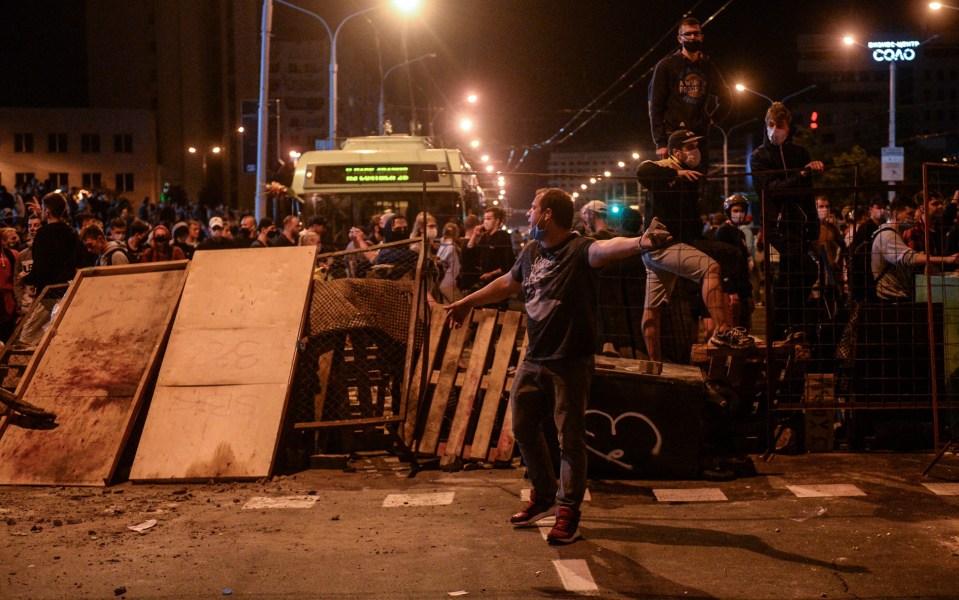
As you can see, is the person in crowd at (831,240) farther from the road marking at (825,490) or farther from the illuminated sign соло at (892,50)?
the illuminated sign соло at (892,50)

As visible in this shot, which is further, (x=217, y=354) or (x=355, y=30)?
(x=355, y=30)

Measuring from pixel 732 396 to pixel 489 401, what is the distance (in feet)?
6.30

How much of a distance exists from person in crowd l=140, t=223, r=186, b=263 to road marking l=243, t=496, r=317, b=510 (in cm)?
548

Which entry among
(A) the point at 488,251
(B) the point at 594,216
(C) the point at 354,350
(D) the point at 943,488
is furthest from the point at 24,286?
(D) the point at 943,488

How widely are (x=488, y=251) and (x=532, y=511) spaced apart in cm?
645

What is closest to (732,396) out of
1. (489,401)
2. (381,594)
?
(489,401)

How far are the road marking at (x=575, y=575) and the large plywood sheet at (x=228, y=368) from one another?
311 cm

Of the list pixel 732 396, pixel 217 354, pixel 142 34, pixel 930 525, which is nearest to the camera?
pixel 930 525

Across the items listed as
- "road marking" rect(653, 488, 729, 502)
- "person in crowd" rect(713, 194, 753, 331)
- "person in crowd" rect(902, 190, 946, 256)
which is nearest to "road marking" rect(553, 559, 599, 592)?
"road marking" rect(653, 488, 729, 502)

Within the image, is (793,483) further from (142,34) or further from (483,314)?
(142,34)

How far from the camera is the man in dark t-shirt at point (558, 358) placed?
6203mm

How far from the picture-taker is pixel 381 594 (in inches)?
205

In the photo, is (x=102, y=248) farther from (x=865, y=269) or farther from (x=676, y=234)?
(x=865, y=269)

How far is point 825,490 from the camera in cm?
725
